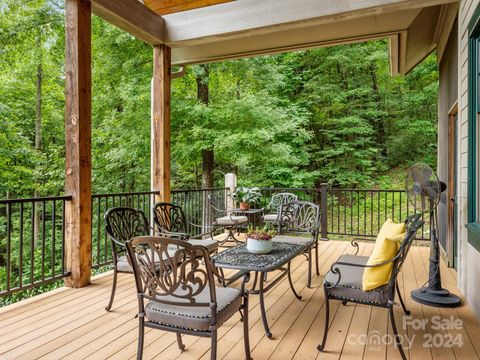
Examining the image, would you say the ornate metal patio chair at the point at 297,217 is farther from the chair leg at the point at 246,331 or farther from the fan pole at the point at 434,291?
the chair leg at the point at 246,331

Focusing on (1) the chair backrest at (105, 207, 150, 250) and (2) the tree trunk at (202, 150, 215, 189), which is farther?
(2) the tree trunk at (202, 150, 215, 189)

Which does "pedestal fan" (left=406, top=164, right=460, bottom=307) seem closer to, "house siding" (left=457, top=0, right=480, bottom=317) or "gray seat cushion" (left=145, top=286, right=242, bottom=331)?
"house siding" (left=457, top=0, right=480, bottom=317)

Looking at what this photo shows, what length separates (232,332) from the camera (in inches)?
99.6

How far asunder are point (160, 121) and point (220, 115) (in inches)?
138

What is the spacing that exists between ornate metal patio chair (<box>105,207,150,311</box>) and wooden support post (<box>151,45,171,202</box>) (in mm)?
1273

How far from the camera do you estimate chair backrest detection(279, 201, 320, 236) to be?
13.2 feet

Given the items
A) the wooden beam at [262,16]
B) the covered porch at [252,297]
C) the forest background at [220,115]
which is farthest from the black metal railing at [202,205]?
the wooden beam at [262,16]

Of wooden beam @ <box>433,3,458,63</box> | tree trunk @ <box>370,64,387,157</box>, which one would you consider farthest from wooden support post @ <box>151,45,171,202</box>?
tree trunk @ <box>370,64,387,157</box>

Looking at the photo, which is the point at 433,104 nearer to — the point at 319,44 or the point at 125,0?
the point at 319,44

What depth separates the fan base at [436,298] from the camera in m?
3.05

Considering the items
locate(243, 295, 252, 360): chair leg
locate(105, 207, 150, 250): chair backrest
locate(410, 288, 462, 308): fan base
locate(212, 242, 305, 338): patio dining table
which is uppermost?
locate(105, 207, 150, 250): chair backrest

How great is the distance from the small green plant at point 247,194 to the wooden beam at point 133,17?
2836 millimetres

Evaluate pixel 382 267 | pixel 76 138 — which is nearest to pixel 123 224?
pixel 76 138

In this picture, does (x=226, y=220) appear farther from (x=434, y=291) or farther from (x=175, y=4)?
(x=175, y=4)
